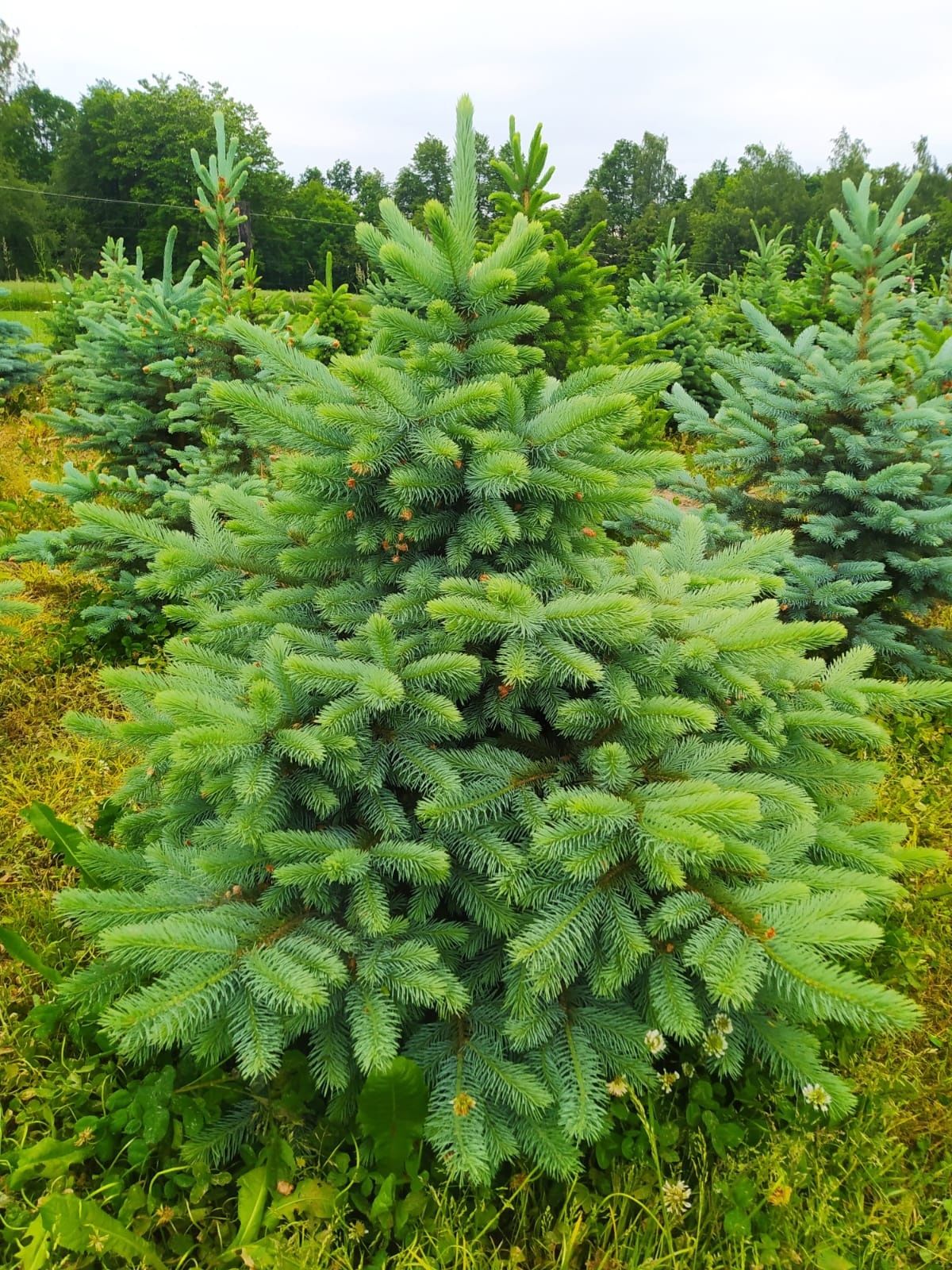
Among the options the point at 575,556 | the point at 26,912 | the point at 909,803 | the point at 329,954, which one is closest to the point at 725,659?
the point at 575,556

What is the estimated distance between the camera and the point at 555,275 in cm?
428

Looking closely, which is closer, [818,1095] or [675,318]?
[818,1095]

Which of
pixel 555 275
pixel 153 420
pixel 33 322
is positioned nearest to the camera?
pixel 555 275

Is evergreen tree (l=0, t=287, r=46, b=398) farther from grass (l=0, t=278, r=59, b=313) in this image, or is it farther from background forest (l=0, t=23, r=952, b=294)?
background forest (l=0, t=23, r=952, b=294)

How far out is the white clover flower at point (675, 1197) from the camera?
1583 mm

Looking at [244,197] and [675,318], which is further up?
[244,197]

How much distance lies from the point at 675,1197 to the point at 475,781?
40.2 inches

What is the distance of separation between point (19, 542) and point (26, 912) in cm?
210

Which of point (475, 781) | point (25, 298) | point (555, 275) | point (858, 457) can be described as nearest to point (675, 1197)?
point (475, 781)

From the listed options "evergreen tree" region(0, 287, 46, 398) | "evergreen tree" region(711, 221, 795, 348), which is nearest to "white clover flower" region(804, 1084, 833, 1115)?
"evergreen tree" region(711, 221, 795, 348)

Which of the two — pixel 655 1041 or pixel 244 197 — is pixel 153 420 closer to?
pixel 655 1041

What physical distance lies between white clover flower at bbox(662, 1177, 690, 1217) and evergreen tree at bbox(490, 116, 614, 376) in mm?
3893

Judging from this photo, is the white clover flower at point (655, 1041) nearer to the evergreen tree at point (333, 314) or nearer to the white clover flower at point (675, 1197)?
the white clover flower at point (675, 1197)

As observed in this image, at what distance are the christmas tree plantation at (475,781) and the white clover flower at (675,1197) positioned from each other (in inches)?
9.3
